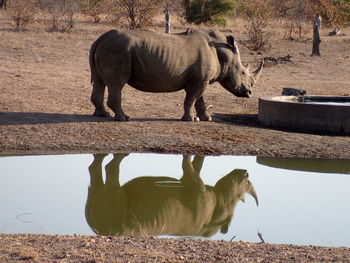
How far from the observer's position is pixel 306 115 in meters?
12.8

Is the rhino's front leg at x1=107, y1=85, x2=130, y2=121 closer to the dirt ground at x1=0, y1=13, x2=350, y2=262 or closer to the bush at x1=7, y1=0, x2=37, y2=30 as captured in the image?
the dirt ground at x1=0, y1=13, x2=350, y2=262

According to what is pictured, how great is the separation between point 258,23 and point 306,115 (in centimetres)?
1299

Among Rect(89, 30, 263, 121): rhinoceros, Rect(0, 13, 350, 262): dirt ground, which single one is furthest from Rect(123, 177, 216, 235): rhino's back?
Rect(89, 30, 263, 121): rhinoceros

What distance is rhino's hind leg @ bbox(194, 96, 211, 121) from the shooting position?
13273 millimetres

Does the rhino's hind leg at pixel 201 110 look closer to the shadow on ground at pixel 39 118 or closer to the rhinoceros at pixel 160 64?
the rhinoceros at pixel 160 64

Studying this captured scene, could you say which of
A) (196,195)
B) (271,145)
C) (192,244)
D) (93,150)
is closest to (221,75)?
(271,145)

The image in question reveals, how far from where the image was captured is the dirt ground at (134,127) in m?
6.05

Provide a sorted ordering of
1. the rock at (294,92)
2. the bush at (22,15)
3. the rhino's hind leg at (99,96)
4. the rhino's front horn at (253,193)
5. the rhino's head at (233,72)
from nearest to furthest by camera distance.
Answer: the rhino's front horn at (253,193) → the rhino's hind leg at (99,96) → the rhino's head at (233,72) → the rock at (294,92) → the bush at (22,15)

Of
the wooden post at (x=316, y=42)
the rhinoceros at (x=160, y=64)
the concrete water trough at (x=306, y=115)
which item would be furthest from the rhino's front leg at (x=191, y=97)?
Answer: the wooden post at (x=316, y=42)

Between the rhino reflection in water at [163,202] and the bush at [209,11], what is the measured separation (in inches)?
790

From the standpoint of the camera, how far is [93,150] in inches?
433

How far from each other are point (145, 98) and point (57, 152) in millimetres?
4531

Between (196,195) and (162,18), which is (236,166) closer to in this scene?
(196,195)

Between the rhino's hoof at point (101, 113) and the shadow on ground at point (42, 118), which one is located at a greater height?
the rhino's hoof at point (101, 113)
